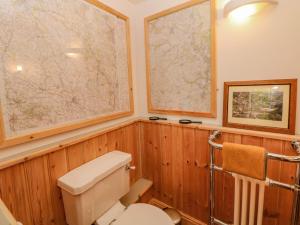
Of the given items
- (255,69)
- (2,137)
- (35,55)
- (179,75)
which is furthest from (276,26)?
(2,137)

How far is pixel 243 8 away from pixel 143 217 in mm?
1517

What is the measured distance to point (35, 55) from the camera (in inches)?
38.5

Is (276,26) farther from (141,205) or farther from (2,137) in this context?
(2,137)

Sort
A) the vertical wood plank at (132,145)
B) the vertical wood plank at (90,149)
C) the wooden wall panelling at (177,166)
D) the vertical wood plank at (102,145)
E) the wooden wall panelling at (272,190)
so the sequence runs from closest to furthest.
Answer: the wooden wall panelling at (272,190), the vertical wood plank at (90,149), the vertical wood plank at (102,145), the wooden wall panelling at (177,166), the vertical wood plank at (132,145)

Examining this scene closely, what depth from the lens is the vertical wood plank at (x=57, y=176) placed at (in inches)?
42.2

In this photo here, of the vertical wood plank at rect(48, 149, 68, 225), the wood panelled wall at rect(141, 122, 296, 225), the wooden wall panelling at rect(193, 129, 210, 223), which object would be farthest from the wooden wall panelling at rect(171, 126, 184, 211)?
the vertical wood plank at rect(48, 149, 68, 225)

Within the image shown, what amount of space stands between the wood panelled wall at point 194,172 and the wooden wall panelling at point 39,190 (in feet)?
3.14

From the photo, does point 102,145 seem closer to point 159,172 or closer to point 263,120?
point 159,172

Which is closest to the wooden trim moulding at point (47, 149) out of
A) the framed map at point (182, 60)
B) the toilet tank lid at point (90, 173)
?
the toilet tank lid at point (90, 173)

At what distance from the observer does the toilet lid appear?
43.4 inches

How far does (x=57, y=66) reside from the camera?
1.08m

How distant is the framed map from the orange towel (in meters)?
0.37

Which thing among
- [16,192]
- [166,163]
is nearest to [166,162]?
[166,163]

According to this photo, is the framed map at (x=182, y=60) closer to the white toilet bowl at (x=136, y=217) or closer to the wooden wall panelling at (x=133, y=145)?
the wooden wall panelling at (x=133, y=145)
